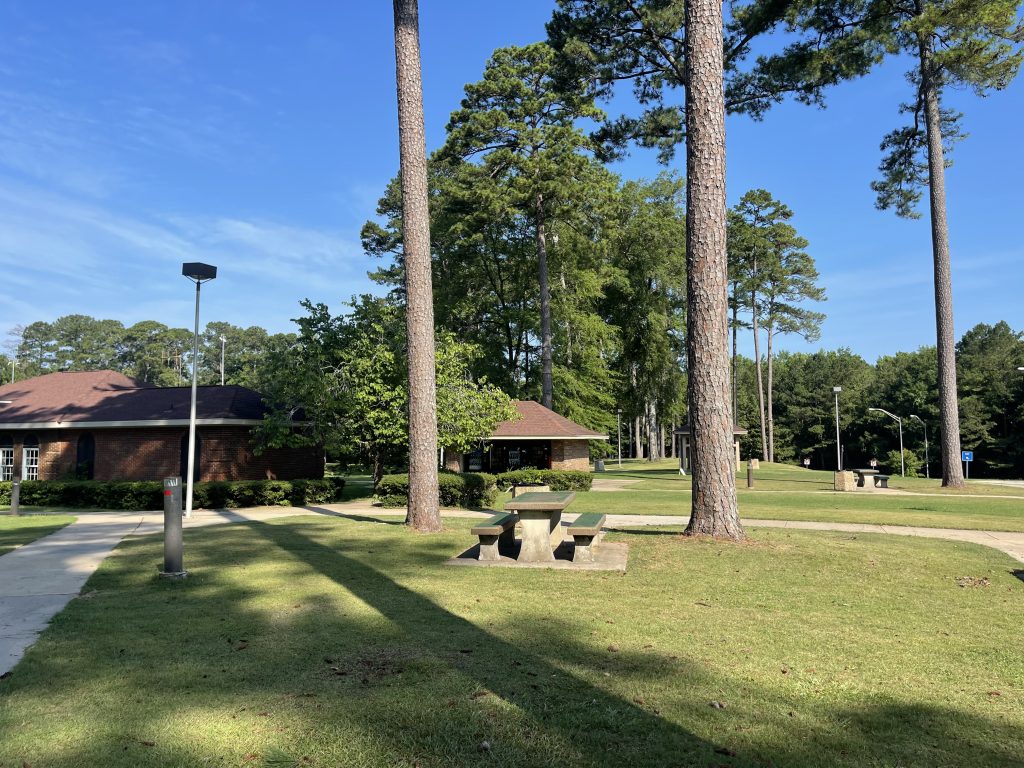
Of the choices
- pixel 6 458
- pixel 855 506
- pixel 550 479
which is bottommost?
pixel 855 506

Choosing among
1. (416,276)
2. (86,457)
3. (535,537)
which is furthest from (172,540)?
(86,457)

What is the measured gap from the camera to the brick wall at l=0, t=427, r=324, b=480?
23219 millimetres

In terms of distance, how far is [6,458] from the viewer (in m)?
25.4

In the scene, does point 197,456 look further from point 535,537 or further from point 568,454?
point 535,537

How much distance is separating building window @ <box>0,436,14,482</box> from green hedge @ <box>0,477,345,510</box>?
326 centimetres

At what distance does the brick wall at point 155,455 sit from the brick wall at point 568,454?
11.4 m

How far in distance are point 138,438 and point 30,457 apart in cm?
501

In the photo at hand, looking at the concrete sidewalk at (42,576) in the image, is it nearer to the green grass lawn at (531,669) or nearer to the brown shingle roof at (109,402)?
the green grass lawn at (531,669)

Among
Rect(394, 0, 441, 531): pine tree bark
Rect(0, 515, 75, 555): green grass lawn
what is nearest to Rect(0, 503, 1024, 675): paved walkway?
Rect(0, 515, 75, 555): green grass lawn

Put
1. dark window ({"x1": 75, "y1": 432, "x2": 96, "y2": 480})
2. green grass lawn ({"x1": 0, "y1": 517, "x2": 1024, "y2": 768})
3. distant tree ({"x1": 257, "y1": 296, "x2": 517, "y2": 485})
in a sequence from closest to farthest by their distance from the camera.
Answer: green grass lawn ({"x1": 0, "y1": 517, "x2": 1024, "y2": 768}) → distant tree ({"x1": 257, "y1": 296, "x2": 517, "y2": 485}) → dark window ({"x1": 75, "y1": 432, "x2": 96, "y2": 480})

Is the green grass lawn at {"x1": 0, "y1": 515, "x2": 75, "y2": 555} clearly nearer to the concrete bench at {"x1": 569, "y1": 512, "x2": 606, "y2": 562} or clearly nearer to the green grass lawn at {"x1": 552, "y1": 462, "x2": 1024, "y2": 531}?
the concrete bench at {"x1": 569, "y1": 512, "x2": 606, "y2": 562}

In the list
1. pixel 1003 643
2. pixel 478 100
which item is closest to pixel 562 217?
pixel 478 100

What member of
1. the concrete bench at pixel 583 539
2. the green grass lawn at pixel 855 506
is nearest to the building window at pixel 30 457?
the green grass lawn at pixel 855 506

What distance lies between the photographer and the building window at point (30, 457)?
982 inches
